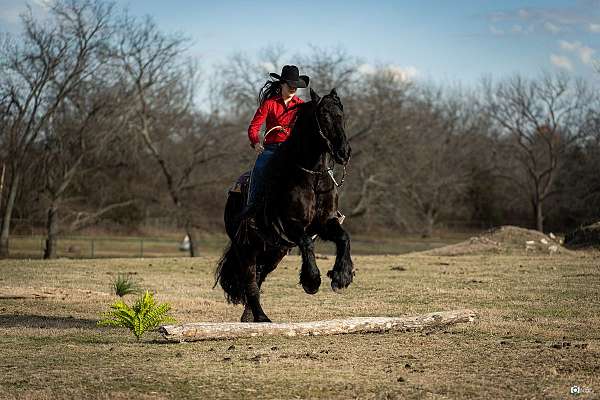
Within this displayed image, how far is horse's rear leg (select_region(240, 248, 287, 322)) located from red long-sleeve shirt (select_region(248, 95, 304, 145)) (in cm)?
174

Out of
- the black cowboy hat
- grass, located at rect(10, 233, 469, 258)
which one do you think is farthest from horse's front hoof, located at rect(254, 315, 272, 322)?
grass, located at rect(10, 233, 469, 258)

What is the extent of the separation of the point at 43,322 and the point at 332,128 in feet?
21.9

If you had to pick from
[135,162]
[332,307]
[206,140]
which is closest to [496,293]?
[332,307]

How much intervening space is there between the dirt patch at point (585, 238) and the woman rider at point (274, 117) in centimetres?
2058

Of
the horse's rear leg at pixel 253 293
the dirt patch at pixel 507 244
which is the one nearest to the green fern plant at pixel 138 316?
the horse's rear leg at pixel 253 293

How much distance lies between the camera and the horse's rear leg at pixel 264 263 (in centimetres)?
1270

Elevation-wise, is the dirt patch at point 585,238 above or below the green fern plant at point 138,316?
above

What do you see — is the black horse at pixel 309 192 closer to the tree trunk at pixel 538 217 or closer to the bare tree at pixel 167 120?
the bare tree at pixel 167 120

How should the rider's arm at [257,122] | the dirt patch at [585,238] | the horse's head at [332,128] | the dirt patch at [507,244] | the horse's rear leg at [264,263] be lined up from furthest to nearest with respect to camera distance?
1. the dirt patch at [507,244]
2. the dirt patch at [585,238]
3. the horse's rear leg at [264,263]
4. the rider's arm at [257,122]
5. the horse's head at [332,128]

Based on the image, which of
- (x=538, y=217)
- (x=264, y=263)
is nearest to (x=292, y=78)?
(x=264, y=263)

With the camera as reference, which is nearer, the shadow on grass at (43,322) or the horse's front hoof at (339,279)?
the horse's front hoof at (339,279)

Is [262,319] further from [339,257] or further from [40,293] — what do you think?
[40,293]

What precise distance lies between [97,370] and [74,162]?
113ft

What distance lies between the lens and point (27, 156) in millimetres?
41750
